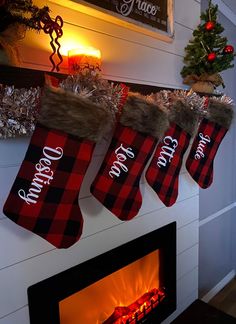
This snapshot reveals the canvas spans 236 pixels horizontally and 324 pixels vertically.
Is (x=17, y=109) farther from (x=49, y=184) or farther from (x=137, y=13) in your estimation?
(x=137, y=13)

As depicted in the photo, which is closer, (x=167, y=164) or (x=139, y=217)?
(x=167, y=164)

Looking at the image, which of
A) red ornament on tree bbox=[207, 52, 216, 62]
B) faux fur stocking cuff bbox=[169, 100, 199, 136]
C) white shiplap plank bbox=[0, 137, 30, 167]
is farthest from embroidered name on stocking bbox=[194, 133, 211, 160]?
white shiplap plank bbox=[0, 137, 30, 167]

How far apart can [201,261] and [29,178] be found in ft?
5.80

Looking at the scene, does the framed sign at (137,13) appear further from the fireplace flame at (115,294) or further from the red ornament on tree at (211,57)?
the fireplace flame at (115,294)

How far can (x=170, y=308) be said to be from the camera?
60.6 inches

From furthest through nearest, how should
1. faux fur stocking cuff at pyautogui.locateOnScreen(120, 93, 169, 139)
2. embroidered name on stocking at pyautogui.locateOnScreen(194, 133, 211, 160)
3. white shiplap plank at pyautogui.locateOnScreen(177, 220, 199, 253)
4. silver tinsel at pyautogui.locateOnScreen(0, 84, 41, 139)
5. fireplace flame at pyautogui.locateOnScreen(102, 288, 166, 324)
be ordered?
1. white shiplap plank at pyautogui.locateOnScreen(177, 220, 199, 253)
2. embroidered name on stocking at pyautogui.locateOnScreen(194, 133, 211, 160)
3. fireplace flame at pyautogui.locateOnScreen(102, 288, 166, 324)
4. faux fur stocking cuff at pyautogui.locateOnScreen(120, 93, 169, 139)
5. silver tinsel at pyautogui.locateOnScreen(0, 84, 41, 139)

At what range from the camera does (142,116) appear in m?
1.02

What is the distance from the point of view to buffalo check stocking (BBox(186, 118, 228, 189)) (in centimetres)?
143

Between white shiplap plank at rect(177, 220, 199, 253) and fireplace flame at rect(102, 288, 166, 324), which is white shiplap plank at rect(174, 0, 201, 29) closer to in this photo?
white shiplap plank at rect(177, 220, 199, 253)

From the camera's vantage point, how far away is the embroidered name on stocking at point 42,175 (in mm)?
808

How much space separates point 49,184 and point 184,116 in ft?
2.28

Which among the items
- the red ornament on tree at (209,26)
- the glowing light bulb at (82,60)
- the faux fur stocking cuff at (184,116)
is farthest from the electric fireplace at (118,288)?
the red ornament on tree at (209,26)

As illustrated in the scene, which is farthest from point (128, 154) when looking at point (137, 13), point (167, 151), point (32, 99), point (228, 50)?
point (228, 50)

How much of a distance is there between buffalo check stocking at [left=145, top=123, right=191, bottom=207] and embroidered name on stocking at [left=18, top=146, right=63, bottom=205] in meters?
0.50
